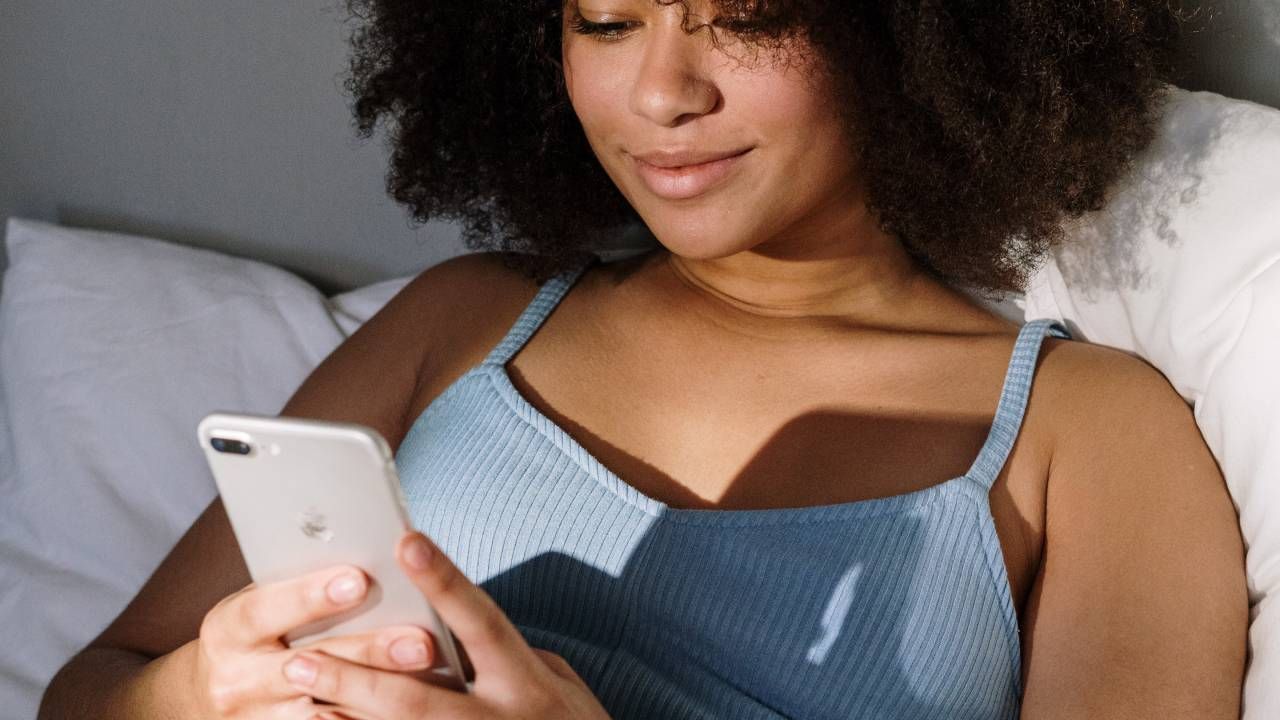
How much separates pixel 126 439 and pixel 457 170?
0.48 m

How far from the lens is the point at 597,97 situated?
3.54 ft

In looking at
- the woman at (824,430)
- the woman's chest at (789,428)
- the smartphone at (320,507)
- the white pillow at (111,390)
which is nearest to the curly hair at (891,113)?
the woman at (824,430)

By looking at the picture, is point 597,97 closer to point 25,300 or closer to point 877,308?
point 877,308

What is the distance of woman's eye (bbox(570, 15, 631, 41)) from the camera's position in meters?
A: 1.03

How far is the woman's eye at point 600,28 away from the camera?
3.39 ft

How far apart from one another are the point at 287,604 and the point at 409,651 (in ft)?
0.25

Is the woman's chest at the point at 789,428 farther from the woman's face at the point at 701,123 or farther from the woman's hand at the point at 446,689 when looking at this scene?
the woman's hand at the point at 446,689

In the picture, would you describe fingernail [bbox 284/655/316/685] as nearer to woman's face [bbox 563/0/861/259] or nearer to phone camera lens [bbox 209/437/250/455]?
phone camera lens [bbox 209/437/250/455]

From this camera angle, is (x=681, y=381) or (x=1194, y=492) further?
(x=681, y=381)

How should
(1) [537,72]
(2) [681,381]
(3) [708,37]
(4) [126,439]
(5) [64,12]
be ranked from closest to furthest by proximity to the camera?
1. (3) [708,37]
2. (2) [681,381]
3. (1) [537,72]
4. (4) [126,439]
5. (5) [64,12]

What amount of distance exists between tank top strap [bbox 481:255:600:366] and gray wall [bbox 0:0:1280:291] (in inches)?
17.3

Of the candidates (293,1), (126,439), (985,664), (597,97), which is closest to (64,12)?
(293,1)

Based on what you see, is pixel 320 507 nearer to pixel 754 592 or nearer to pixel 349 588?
pixel 349 588

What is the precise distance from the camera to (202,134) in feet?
5.36
